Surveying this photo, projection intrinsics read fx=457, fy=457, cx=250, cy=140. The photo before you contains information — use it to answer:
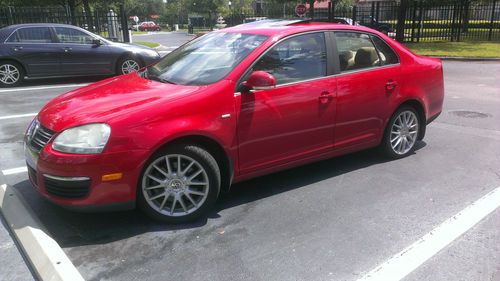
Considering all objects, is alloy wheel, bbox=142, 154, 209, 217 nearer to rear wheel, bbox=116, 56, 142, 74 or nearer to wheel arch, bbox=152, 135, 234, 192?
wheel arch, bbox=152, 135, 234, 192

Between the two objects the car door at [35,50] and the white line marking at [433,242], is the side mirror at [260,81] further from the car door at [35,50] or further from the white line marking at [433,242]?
the car door at [35,50]

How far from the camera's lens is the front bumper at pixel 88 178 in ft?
11.2

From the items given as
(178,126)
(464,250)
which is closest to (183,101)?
(178,126)

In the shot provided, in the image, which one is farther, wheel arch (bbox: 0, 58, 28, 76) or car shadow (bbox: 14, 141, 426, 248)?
wheel arch (bbox: 0, 58, 28, 76)

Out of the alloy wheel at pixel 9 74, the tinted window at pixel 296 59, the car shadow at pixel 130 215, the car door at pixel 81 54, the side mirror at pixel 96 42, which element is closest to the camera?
the car shadow at pixel 130 215

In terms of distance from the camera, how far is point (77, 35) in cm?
1190

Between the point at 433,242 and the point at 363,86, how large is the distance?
1906 mm

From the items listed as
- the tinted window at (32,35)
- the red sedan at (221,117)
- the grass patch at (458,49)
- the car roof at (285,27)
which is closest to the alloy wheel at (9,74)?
the tinted window at (32,35)

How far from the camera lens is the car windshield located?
13.8 feet

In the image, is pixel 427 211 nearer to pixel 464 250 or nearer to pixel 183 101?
pixel 464 250

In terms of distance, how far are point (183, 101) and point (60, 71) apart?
9.17m

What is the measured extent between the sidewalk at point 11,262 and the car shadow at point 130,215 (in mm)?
285

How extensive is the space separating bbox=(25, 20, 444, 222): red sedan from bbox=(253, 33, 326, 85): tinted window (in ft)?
0.04

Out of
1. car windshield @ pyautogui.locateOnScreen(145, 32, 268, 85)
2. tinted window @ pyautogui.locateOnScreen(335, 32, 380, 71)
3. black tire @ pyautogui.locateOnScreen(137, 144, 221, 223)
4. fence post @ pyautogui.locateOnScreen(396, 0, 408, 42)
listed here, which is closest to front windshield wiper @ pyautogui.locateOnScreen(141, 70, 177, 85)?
car windshield @ pyautogui.locateOnScreen(145, 32, 268, 85)
